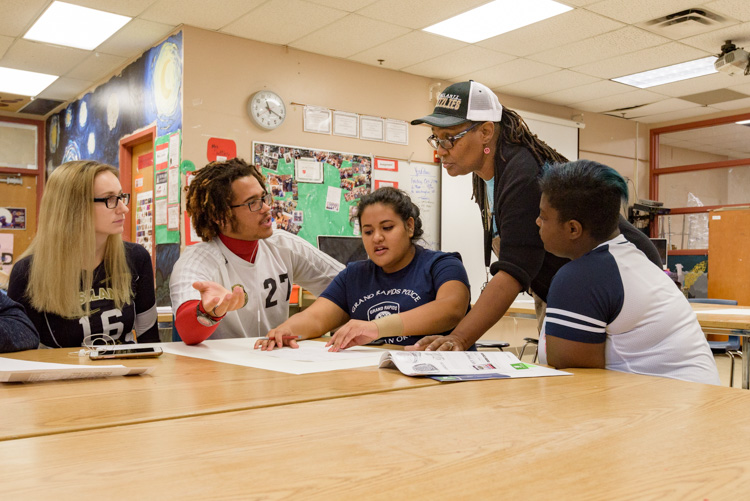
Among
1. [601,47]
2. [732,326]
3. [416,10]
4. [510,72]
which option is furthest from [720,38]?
[732,326]

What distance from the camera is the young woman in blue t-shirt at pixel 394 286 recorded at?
1.87 meters

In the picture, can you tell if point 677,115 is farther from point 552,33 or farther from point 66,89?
point 66,89

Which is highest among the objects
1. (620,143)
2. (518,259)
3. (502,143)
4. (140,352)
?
(620,143)

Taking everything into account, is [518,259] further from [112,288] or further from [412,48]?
[412,48]

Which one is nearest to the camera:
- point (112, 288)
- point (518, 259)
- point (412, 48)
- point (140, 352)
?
point (140, 352)

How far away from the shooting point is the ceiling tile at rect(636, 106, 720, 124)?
23.3 feet

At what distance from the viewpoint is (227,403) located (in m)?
0.97

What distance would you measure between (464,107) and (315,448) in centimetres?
138

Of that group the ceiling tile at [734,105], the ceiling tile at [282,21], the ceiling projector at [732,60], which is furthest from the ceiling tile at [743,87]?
the ceiling tile at [282,21]

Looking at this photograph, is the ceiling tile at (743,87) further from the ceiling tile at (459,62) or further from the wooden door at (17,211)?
the wooden door at (17,211)

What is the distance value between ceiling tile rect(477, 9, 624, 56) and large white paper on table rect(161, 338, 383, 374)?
3507 mm

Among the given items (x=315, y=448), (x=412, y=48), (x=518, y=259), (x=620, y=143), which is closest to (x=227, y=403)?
(x=315, y=448)

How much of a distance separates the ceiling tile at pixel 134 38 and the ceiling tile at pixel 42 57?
0.89 ft

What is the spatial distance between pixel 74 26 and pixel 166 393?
4437 millimetres
